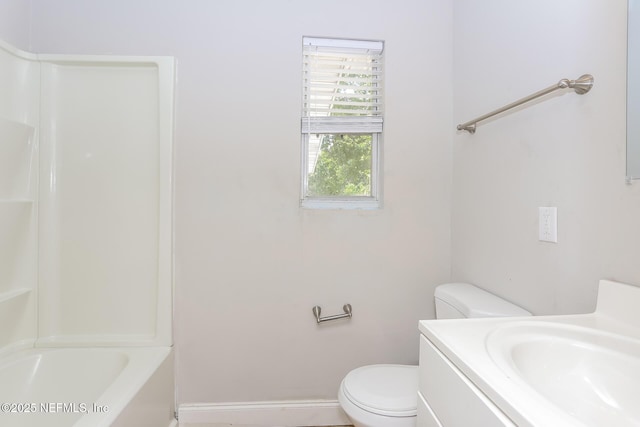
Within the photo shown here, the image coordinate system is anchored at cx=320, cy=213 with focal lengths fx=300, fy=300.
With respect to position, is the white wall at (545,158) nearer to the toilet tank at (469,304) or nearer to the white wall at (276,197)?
the toilet tank at (469,304)

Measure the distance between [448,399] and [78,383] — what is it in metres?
1.61

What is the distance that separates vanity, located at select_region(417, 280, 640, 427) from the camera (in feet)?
1.83

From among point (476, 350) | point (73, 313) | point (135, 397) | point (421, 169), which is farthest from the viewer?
point (421, 169)

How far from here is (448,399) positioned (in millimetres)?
683

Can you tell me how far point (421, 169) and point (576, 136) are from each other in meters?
0.75

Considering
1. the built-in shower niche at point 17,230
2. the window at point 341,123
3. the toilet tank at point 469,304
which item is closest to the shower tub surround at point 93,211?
the built-in shower niche at point 17,230

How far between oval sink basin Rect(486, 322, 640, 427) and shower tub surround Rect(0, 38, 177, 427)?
4.76 ft

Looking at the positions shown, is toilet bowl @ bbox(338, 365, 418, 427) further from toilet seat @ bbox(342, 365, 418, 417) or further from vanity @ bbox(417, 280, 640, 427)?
vanity @ bbox(417, 280, 640, 427)

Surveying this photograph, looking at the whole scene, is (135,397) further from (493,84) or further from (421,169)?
(493,84)

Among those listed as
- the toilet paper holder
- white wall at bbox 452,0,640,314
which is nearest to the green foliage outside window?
white wall at bbox 452,0,640,314

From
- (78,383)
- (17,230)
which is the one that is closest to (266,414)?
(78,383)

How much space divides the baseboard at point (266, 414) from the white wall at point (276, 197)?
0.04 metres

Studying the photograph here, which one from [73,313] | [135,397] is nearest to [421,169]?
[135,397]

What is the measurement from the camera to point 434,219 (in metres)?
1.65
